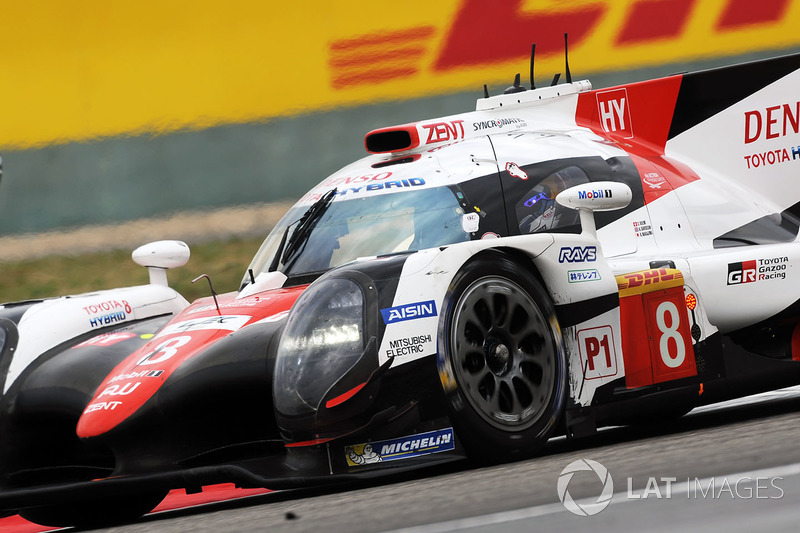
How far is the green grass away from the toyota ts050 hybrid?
5.90m

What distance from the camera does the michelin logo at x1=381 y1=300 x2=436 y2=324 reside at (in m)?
4.02

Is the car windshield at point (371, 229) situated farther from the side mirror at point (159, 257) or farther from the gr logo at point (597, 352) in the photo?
the gr logo at point (597, 352)

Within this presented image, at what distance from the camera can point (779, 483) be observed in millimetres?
2920

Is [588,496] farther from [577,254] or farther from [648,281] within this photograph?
[648,281]

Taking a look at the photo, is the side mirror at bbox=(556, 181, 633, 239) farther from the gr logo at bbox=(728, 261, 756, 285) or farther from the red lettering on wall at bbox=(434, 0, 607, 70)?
the red lettering on wall at bbox=(434, 0, 607, 70)

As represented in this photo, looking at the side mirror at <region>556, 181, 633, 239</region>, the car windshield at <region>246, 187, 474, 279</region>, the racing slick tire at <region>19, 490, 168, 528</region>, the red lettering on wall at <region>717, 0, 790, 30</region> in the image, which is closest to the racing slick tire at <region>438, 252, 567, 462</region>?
the side mirror at <region>556, 181, 633, 239</region>

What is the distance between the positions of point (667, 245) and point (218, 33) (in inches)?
329

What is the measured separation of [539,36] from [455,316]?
8.87 m

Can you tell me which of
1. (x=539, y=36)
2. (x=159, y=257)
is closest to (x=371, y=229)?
(x=159, y=257)

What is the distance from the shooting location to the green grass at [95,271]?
11672 millimetres

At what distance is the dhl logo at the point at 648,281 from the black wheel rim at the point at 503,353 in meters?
0.55

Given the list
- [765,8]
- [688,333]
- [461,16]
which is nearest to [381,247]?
[688,333]

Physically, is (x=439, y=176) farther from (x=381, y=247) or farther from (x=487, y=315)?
(x=487, y=315)

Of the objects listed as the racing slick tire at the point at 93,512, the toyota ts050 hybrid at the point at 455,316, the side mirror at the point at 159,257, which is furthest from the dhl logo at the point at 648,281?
the side mirror at the point at 159,257
